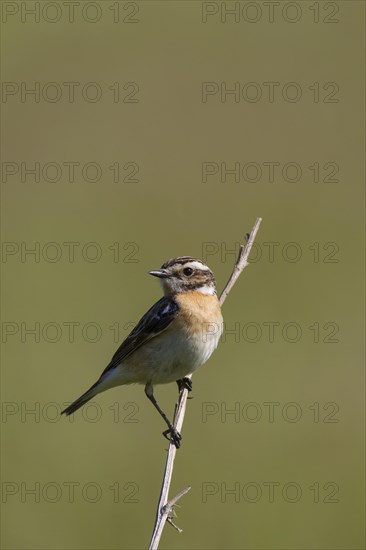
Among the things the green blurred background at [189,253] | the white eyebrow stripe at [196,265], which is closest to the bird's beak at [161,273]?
the white eyebrow stripe at [196,265]

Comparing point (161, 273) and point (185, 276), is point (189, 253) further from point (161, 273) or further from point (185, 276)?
point (161, 273)

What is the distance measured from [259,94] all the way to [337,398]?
1040cm

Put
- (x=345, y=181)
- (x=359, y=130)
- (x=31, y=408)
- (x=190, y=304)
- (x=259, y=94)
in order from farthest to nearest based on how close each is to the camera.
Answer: (x=259, y=94)
(x=359, y=130)
(x=345, y=181)
(x=31, y=408)
(x=190, y=304)

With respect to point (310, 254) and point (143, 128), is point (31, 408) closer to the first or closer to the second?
point (310, 254)

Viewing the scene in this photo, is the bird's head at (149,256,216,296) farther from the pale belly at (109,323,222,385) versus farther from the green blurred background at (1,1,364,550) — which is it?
the green blurred background at (1,1,364,550)

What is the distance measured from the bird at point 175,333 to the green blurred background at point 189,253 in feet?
8.50

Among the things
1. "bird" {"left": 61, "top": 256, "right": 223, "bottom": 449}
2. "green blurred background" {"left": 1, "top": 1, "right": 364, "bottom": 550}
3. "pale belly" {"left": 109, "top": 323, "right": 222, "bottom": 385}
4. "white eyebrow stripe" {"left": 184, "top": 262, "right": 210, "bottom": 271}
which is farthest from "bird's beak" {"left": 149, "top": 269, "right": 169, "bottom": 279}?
"green blurred background" {"left": 1, "top": 1, "right": 364, "bottom": 550}

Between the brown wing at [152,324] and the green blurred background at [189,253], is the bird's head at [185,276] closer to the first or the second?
the brown wing at [152,324]

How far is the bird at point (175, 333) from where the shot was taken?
320 inches

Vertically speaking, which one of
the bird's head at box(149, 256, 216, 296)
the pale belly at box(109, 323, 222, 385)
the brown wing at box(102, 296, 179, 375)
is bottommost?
the pale belly at box(109, 323, 222, 385)

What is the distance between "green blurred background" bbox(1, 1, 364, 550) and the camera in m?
11.0

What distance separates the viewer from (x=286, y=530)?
1076 cm

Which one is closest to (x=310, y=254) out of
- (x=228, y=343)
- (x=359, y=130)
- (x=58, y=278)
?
(x=228, y=343)

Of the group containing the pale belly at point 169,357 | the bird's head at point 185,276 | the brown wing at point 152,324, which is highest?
the bird's head at point 185,276
